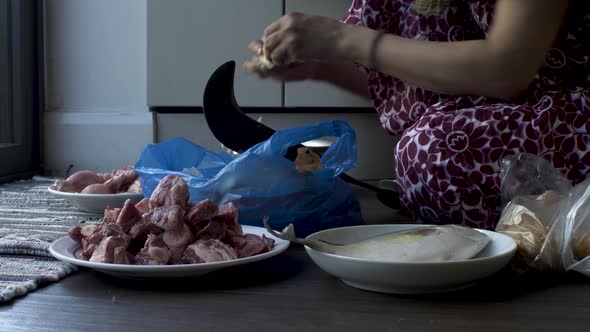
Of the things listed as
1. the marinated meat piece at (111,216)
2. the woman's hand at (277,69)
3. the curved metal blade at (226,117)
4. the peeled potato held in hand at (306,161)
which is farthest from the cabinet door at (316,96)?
the marinated meat piece at (111,216)

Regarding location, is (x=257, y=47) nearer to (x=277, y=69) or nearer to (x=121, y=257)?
(x=277, y=69)

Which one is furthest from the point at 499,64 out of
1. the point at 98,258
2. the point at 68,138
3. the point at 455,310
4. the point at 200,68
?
the point at 68,138

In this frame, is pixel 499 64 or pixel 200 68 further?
pixel 200 68

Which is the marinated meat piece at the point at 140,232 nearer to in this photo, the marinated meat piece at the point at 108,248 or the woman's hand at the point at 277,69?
the marinated meat piece at the point at 108,248

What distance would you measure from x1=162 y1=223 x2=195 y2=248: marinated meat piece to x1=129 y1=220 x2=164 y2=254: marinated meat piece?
0.06ft

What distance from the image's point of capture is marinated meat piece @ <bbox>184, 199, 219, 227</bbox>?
2.53 ft

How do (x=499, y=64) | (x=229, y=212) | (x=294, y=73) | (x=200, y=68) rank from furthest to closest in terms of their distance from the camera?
(x=200, y=68), (x=294, y=73), (x=499, y=64), (x=229, y=212)

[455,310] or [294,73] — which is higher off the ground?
[294,73]

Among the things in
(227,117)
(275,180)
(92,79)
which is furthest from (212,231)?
(92,79)

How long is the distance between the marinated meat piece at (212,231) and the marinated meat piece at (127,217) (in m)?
0.08

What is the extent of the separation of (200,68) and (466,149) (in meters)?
1.28

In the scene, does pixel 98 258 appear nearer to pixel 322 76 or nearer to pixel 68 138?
pixel 322 76

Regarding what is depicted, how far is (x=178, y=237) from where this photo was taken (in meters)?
0.74

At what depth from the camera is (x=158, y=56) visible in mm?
2164
